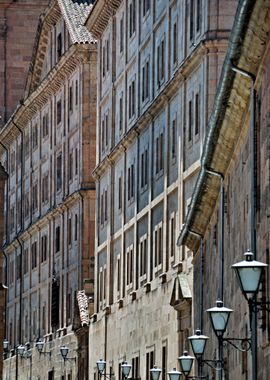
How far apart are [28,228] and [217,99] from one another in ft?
232

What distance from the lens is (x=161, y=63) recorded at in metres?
68.8

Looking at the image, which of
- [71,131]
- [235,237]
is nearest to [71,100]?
[71,131]

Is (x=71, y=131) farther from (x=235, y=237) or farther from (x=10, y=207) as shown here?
(x=235, y=237)

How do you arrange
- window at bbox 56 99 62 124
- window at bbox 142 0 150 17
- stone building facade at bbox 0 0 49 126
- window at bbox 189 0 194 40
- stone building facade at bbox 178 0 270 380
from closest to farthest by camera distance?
stone building facade at bbox 178 0 270 380
window at bbox 189 0 194 40
window at bbox 142 0 150 17
window at bbox 56 99 62 124
stone building facade at bbox 0 0 49 126

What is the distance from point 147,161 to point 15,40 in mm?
57092

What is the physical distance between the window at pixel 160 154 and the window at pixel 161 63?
1.89 metres

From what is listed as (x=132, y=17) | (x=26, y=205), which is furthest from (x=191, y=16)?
(x=26, y=205)

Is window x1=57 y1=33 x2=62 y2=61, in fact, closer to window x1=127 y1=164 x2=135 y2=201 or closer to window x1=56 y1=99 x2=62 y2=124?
window x1=56 y1=99 x2=62 y2=124

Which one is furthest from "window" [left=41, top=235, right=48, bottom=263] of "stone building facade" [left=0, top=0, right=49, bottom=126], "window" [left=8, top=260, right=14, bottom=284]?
"stone building facade" [left=0, top=0, right=49, bottom=126]

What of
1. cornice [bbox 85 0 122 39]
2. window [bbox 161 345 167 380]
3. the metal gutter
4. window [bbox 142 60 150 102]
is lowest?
window [bbox 161 345 167 380]

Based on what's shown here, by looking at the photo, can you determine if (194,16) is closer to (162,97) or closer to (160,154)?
(162,97)

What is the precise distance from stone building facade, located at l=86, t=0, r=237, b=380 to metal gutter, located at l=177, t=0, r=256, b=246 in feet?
26.7

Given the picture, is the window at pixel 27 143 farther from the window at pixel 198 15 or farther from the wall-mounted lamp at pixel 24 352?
the window at pixel 198 15

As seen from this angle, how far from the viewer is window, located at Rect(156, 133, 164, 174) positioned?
223 ft
